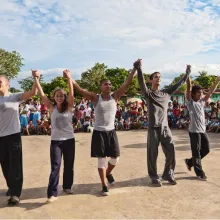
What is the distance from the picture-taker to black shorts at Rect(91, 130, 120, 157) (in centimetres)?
457

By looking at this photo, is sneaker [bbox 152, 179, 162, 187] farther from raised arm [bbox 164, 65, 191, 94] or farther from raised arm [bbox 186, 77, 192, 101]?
raised arm [bbox 186, 77, 192, 101]

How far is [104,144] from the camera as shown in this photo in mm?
4621

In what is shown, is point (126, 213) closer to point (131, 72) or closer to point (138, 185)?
point (138, 185)

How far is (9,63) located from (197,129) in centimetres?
3301

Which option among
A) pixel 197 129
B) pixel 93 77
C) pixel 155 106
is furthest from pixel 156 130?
pixel 93 77

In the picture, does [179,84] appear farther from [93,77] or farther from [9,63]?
[93,77]

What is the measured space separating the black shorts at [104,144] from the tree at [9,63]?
3233 centimetres

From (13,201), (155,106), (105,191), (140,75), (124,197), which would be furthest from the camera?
(155,106)

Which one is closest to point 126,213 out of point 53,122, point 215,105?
point 53,122

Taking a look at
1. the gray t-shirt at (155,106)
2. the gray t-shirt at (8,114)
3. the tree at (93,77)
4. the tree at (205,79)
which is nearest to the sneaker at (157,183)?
the gray t-shirt at (155,106)

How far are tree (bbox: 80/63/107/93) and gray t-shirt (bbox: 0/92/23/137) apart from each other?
55688mm

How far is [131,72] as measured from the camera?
491 centimetres

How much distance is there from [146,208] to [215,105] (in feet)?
40.0

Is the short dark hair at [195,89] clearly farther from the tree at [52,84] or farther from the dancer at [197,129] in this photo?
the tree at [52,84]
